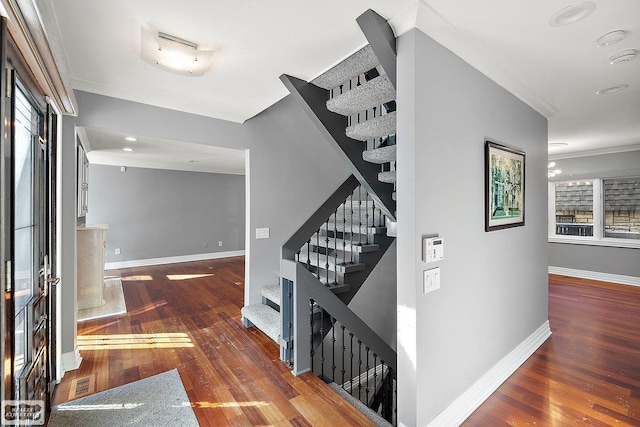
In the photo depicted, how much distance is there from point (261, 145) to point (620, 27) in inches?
120

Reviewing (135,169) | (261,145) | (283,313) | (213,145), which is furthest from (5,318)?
(135,169)

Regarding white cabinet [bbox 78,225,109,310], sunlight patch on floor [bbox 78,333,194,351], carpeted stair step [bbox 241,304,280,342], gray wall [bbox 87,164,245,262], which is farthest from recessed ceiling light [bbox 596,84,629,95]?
gray wall [bbox 87,164,245,262]

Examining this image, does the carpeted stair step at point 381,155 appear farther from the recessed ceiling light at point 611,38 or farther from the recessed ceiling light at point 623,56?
the recessed ceiling light at point 623,56

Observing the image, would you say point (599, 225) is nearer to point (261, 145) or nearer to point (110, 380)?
point (261, 145)

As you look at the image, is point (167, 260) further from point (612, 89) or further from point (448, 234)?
point (612, 89)

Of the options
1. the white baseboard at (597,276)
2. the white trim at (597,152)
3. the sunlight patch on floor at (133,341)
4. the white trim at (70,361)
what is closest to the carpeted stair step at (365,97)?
the sunlight patch on floor at (133,341)

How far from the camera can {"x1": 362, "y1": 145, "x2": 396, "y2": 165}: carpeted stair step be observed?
7.65ft

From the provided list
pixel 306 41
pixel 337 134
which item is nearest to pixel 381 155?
pixel 337 134

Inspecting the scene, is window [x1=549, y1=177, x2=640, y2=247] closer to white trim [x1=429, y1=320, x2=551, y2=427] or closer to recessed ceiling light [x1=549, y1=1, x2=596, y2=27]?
white trim [x1=429, y1=320, x2=551, y2=427]

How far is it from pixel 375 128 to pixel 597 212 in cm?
575

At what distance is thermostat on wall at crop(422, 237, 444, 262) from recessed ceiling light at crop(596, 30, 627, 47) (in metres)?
1.58

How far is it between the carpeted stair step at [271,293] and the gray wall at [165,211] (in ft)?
15.1

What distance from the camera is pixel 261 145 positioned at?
3.52 metres

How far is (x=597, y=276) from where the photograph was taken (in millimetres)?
5406
